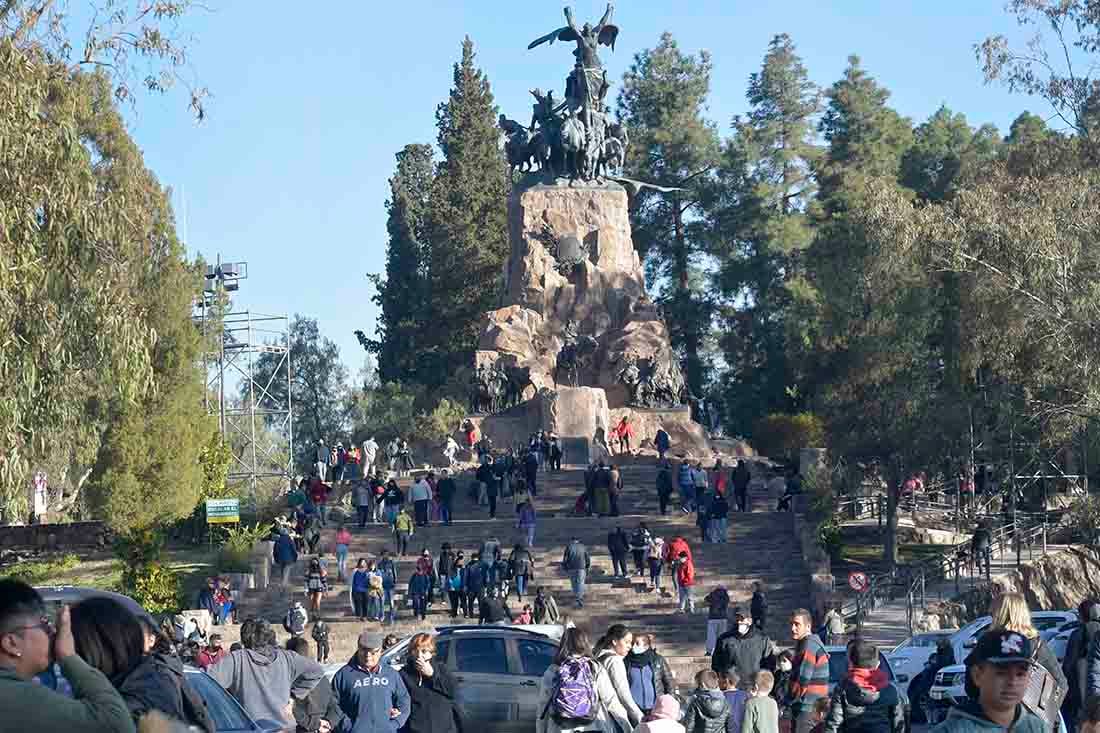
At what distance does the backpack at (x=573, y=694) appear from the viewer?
10.8m

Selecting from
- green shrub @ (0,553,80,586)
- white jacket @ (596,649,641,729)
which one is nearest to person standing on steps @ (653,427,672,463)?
green shrub @ (0,553,80,586)

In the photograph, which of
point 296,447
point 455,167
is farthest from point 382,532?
point 296,447

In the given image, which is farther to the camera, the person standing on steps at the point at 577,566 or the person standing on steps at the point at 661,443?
the person standing on steps at the point at 661,443

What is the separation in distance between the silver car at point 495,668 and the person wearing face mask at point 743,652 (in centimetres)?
256

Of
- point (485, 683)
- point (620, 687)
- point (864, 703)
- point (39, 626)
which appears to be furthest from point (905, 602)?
point (39, 626)

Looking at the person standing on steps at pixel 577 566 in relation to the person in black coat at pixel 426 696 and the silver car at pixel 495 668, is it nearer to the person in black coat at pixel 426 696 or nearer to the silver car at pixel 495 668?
the silver car at pixel 495 668

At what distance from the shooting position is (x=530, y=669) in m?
15.7

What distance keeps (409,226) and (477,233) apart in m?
5.58

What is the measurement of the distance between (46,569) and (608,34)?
74.8 ft

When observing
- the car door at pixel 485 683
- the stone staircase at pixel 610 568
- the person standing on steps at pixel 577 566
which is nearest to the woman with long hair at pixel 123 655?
the car door at pixel 485 683

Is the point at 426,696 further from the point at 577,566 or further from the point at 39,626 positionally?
the point at 577,566

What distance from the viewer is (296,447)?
77.4m

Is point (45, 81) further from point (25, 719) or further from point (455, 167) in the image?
point (455, 167)

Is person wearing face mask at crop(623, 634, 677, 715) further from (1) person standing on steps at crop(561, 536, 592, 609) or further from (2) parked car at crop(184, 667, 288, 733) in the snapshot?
(1) person standing on steps at crop(561, 536, 592, 609)
